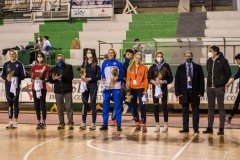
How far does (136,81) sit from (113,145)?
2741mm

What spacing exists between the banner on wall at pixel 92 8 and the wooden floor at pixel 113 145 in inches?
641

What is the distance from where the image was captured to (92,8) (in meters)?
28.9

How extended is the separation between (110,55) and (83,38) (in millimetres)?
15399

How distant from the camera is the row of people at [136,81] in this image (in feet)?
40.3

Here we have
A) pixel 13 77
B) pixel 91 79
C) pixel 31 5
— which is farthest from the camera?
pixel 31 5

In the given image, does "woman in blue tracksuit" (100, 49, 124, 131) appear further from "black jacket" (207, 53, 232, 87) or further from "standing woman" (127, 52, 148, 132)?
"black jacket" (207, 53, 232, 87)

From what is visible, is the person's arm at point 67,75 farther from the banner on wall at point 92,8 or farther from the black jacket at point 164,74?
the banner on wall at point 92,8

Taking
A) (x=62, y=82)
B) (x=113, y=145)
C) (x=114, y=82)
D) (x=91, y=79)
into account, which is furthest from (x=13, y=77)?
(x=113, y=145)

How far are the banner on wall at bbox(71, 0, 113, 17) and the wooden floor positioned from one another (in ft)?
53.4

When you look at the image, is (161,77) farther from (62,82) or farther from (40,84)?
(40,84)

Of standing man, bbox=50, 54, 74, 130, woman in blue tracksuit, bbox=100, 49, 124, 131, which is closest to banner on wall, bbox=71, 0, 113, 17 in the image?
standing man, bbox=50, 54, 74, 130

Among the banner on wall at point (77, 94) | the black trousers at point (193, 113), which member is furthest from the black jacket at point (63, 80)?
the banner on wall at point (77, 94)

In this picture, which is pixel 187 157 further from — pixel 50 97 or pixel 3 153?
pixel 50 97

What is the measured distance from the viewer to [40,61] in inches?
530
